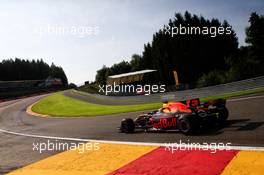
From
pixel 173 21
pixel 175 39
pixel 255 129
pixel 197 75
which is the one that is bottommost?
pixel 255 129

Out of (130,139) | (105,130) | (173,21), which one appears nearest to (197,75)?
(173,21)

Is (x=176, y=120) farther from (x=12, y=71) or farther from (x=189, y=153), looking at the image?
(x=12, y=71)

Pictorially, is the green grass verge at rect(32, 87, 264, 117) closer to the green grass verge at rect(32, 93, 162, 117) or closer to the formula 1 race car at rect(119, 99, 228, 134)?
the green grass verge at rect(32, 93, 162, 117)

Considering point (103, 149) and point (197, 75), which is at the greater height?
point (197, 75)

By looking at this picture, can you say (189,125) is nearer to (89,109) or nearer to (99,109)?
(99,109)

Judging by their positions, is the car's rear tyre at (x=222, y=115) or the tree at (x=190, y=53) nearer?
the car's rear tyre at (x=222, y=115)

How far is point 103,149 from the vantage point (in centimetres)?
1177

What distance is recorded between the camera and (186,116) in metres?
11.3

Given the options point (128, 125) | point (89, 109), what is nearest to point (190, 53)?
point (89, 109)

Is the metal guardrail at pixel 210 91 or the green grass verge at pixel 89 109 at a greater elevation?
the metal guardrail at pixel 210 91

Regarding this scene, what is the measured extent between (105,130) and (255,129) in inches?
297

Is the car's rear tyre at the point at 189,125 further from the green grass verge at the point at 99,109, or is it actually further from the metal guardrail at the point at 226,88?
the metal guardrail at the point at 226,88

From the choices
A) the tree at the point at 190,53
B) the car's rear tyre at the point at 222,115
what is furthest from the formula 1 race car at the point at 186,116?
the tree at the point at 190,53

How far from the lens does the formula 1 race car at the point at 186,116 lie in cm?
1144
